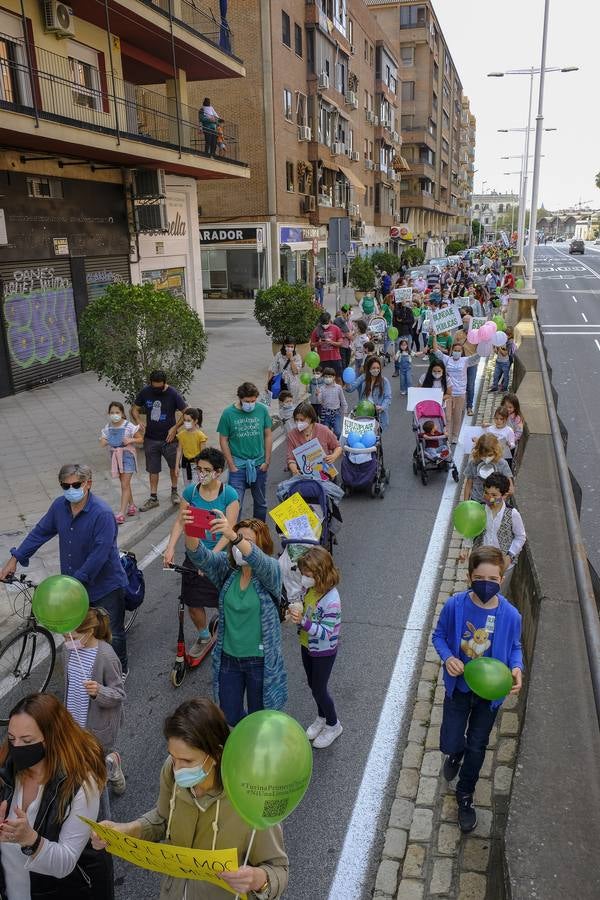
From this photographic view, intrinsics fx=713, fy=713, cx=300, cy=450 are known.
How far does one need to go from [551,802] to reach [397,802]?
48.0 inches

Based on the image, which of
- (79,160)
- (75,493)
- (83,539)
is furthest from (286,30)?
(83,539)

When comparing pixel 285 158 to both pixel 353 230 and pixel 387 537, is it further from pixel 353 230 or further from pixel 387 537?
pixel 387 537

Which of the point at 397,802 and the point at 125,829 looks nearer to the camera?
the point at 125,829

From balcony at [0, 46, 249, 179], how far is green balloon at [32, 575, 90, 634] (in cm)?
1148

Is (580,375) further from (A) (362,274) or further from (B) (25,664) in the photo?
(B) (25,664)

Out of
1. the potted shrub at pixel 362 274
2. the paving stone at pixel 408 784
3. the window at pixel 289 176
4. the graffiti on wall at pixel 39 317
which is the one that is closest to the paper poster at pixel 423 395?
the paving stone at pixel 408 784

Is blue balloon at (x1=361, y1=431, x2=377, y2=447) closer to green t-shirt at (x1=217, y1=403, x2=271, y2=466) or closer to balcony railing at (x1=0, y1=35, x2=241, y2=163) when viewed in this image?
green t-shirt at (x1=217, y1=403, x2=271, y2=466)

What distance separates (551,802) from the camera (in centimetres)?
336

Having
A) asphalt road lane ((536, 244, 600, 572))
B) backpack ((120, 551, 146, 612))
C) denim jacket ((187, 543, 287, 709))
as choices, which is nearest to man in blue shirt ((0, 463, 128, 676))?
backpack ((120, 551, 146, 612))

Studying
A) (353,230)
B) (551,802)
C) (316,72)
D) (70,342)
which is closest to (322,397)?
(551,802)

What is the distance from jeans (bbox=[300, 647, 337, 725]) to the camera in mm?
4609

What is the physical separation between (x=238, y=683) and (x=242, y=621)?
1.50 feet

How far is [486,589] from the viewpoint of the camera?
3.93 meters

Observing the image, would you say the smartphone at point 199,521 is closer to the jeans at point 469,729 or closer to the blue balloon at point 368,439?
the jeans at point 469,729
